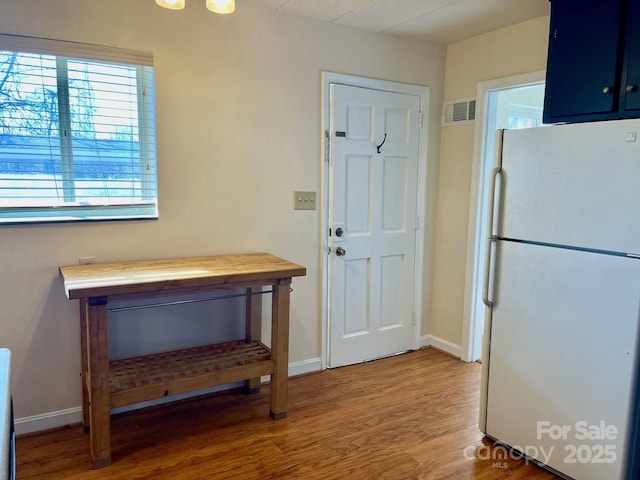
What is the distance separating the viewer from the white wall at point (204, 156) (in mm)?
2383

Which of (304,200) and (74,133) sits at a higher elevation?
(74,133)

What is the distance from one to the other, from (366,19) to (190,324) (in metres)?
2.29

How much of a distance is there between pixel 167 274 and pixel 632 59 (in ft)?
7.89

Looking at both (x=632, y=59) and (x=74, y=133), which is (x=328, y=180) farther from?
(x=632, y=59)

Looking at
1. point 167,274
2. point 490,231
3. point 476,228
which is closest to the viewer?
point 167,274

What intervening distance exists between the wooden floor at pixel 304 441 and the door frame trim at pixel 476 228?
51cm

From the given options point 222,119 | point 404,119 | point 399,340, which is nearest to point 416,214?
point 404,119

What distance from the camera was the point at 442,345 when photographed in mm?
3797

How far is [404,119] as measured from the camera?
3.50 metres

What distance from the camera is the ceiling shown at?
271 centimetres

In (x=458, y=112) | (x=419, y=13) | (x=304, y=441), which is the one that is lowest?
(x=304, y=441)

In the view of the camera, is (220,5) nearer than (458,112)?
Yes

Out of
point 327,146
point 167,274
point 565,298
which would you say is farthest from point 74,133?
point 565,298

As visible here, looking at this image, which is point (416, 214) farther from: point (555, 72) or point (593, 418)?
point (593, 418)
